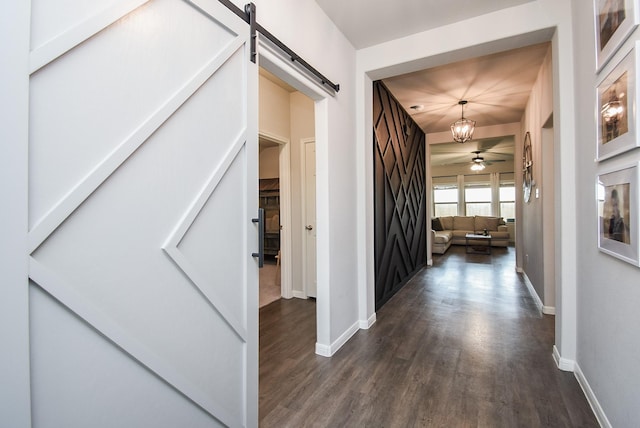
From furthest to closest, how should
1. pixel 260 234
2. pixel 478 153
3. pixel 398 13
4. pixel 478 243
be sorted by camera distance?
pixel 478 153 < pixel 478 243 < pixel 398 13 < pixel 260 234

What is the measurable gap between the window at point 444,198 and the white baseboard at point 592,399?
9.18 meters

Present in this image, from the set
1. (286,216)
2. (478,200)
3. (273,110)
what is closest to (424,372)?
(286,216)

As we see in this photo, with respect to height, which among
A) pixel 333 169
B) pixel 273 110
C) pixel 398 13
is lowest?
pixel 333 169

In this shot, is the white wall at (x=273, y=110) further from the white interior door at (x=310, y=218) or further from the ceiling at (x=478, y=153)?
the ceiling at (x=478, y=153)

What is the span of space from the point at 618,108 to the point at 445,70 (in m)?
2.36

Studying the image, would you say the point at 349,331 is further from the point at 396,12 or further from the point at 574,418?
the point at 396,12

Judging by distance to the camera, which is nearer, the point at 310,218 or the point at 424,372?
the point at 424,372

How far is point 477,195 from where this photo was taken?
10.3m

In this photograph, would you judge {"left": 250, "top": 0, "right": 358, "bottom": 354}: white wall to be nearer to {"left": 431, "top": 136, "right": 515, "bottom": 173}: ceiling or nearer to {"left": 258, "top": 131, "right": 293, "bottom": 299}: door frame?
{"left": 258, "top": 131, "right": 293, "bottom": 299}: door frame

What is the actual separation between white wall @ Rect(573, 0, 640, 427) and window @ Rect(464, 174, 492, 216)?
8946mm

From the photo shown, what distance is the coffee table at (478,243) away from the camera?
776 cm

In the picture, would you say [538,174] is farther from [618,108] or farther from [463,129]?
[618,108]

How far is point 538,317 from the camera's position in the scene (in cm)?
321

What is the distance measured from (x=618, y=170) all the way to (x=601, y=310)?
32.4 inches
